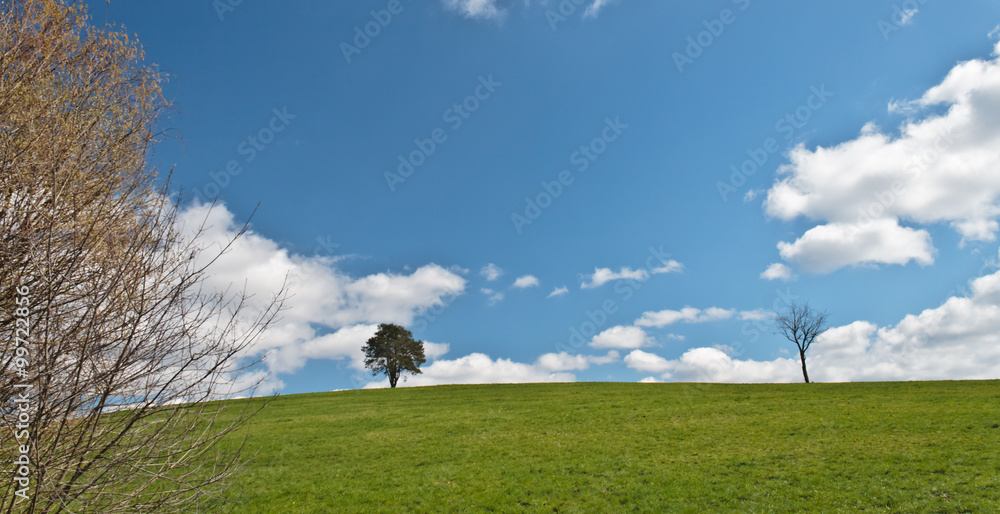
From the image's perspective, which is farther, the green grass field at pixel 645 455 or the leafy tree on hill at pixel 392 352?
the leafy tree on hill at pixel 392 352

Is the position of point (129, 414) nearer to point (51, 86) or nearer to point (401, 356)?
point (51, 86)

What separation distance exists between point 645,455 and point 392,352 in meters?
53.2

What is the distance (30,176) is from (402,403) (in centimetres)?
3541

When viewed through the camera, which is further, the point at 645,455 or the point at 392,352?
the point at 392,352

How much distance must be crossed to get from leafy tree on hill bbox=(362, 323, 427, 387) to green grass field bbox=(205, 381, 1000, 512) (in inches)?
1323

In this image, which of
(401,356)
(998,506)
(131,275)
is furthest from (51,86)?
(401,356)

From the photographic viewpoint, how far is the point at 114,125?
8078mm

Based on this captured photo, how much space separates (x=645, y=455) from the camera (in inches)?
792

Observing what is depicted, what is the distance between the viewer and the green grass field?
14977 mm

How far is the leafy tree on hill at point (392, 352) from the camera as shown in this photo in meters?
68.4

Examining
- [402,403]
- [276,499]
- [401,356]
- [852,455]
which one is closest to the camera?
[276,499]

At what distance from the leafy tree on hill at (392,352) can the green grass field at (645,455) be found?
3361 centimetres

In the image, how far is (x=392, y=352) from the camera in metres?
68.1

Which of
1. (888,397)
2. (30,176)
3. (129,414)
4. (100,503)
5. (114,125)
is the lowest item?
(888,397)
